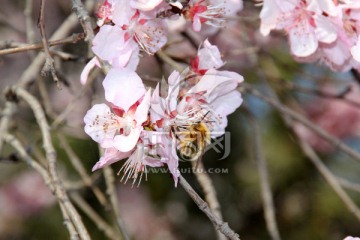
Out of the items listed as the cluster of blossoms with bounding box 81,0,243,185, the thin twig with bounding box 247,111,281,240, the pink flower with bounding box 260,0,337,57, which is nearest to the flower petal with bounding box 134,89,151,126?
the cluster of blossoms with bounding box 81,0,243,185

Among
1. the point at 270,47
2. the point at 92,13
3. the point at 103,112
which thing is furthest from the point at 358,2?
the point at 270,47

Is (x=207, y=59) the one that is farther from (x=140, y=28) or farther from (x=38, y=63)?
(x=38, y=63)

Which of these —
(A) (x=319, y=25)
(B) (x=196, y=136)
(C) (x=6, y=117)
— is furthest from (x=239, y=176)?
(B) (x=196, y=136)

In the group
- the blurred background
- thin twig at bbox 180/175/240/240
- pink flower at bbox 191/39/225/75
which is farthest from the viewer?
the blurred background

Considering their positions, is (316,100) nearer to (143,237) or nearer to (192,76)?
(143,237)

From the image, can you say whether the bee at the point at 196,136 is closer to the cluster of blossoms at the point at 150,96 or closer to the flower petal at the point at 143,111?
the cluster of blossoms at the point at 150,96

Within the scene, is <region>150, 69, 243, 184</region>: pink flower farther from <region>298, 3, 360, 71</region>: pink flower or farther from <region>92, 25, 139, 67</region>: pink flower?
<region>298, 3, 360, 71</region>: pink flower

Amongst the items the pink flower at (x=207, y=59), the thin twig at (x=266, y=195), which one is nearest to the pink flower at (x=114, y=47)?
the pink flower at (x=207, y=59)
